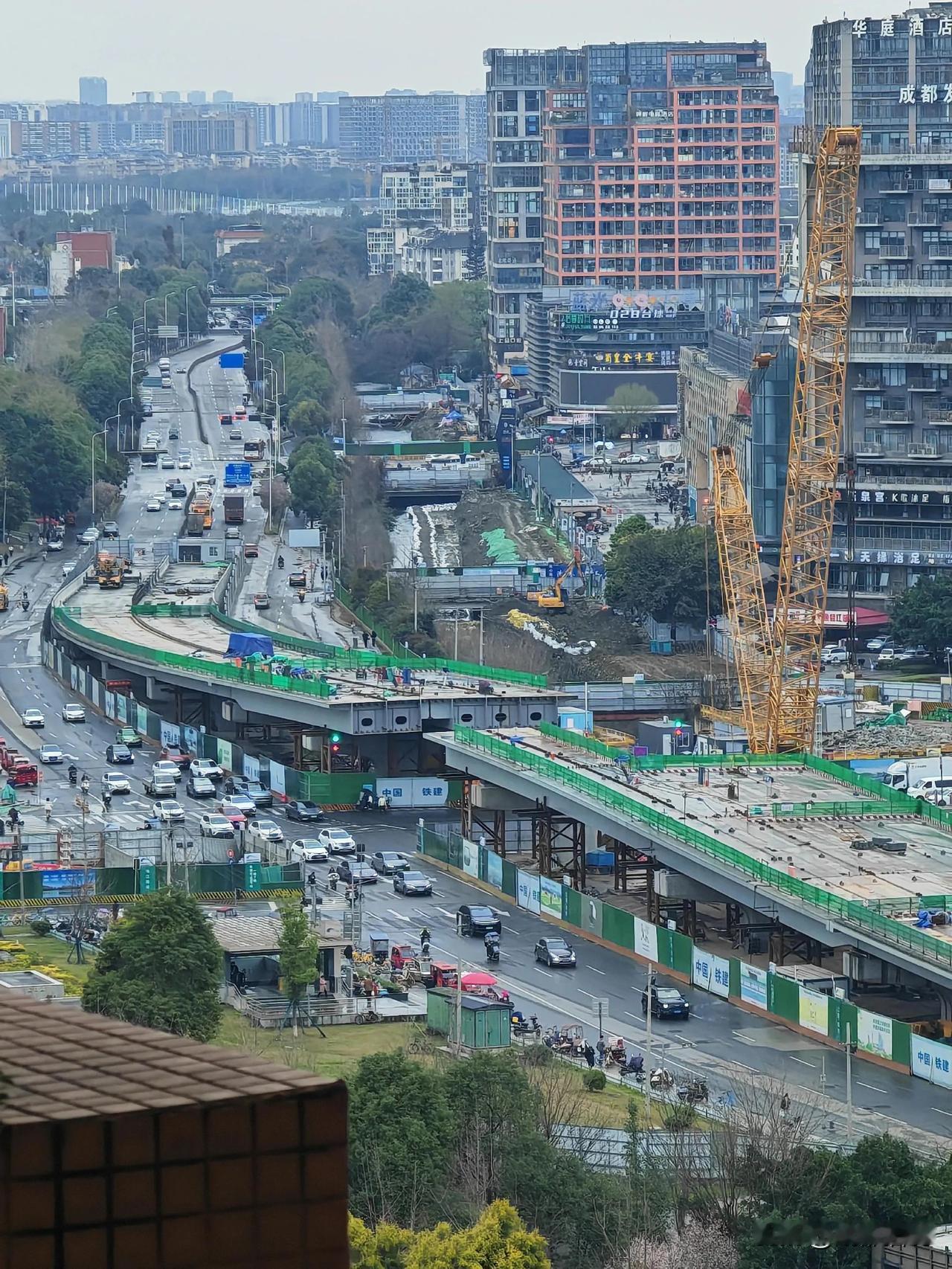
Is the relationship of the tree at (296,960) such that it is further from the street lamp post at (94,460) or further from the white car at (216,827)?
the street lamp post at (94,460)

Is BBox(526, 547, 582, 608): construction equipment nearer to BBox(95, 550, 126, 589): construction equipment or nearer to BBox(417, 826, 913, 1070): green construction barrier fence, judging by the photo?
BBox(95, 550, 126, 589): construction equipment

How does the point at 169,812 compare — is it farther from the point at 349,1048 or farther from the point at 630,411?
the point at 630,411

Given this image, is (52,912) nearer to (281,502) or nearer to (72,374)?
(281,502)

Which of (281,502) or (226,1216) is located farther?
(281,502)

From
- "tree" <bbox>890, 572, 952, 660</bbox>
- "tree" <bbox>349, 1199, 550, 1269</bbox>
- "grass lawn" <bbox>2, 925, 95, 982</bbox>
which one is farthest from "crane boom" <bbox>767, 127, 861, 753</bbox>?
"tree" <bbox>349, 1199, 550, 1269</bbox>

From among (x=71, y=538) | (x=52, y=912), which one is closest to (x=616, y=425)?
(x=71, y=538)
